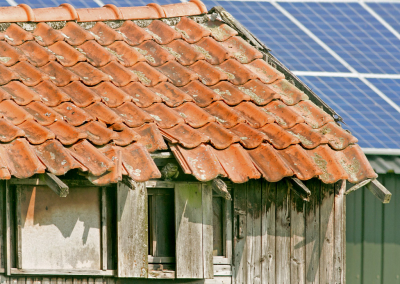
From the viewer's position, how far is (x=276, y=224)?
6102 mm

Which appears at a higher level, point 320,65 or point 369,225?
point 320,65

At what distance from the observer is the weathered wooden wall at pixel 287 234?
6000 millimetres

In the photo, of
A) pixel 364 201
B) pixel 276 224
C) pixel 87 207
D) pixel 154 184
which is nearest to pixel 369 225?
pixel 364 201

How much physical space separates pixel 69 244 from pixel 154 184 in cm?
93

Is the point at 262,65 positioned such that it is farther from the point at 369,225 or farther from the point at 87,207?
the point at 87,207

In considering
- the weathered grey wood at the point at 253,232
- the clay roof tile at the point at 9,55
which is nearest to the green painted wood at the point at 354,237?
the weathered grey wood at the point at 253,232

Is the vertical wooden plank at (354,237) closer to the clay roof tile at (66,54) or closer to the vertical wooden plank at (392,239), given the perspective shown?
the vertical wooden plank at (392,239)

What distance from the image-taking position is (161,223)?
5820 mm

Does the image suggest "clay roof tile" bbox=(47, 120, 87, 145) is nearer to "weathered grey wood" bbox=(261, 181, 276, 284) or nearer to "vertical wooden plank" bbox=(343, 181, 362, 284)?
"weathered grey wood" bbox=(261, 181, 276, 284)

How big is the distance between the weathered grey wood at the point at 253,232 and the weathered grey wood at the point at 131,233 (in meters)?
1.05

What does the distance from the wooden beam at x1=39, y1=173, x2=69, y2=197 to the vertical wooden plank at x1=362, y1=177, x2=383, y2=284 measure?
386 centimetres

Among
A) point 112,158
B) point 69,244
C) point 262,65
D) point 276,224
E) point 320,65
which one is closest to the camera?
point 112,158

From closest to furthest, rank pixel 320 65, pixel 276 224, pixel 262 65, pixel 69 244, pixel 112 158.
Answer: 1. pixel 112 158
2. pixel 69 244
3. pixel 276 224
4. pixel 262 65
5. pixel 320 65

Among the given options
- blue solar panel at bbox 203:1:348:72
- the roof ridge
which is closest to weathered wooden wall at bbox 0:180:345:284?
blue solar panel at bbox 203:1:348:72
